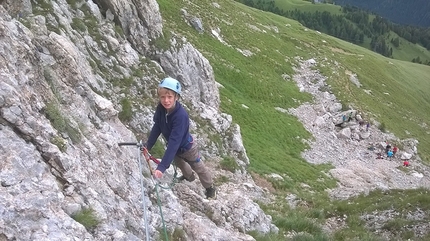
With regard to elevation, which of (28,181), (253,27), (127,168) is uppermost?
(28,181)

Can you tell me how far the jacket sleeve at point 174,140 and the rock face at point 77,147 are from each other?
1182mm

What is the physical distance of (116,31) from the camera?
20828mm

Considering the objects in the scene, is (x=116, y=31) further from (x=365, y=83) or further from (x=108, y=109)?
(x=365, y=83)

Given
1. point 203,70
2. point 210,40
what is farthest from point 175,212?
point 210,40

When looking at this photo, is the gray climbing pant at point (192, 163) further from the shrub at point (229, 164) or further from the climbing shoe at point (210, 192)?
the shrub at point (229, 164)

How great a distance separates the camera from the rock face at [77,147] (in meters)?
6.84

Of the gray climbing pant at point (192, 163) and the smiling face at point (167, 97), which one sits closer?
the smiling face at point (167, 97)

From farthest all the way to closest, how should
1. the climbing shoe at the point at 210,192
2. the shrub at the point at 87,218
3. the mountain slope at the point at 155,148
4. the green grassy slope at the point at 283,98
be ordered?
the green grassy slope at the point at 283,98
the climbing shoe at the point at 210,192
the mountain slope at the point at 155,148
the shrub at the point at 87,218

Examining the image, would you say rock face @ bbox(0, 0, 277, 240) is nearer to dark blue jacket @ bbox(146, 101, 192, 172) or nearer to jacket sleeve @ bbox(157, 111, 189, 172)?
jacket sleeve @ bbox(157, 111, 189, 172)

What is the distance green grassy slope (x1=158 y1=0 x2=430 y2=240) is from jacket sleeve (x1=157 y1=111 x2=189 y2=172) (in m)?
5.43

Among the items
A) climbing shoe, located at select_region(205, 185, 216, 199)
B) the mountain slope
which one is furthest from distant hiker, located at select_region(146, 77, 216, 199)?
climbing shoe, located at select_region(205, 185, 216, 199)

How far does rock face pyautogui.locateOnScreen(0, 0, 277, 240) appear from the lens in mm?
6844

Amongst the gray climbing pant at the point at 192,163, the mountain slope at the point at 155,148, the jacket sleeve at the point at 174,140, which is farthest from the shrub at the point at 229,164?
the jacket sleeve at the point at 174,140

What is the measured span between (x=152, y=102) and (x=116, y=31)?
185 inches
